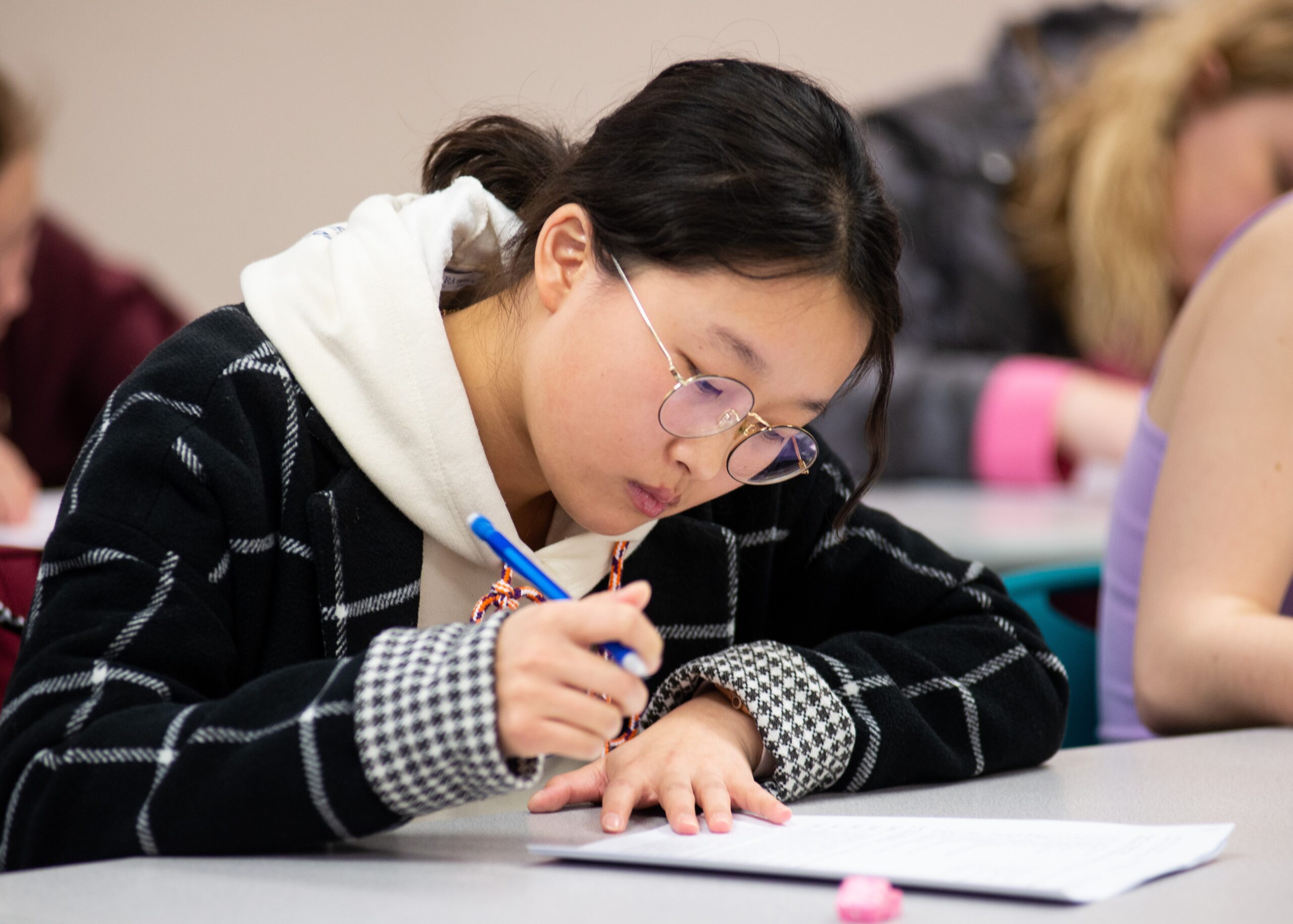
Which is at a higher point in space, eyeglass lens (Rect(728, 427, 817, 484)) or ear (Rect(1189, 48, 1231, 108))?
ear (Rect(1189, 48, 1231, 108))

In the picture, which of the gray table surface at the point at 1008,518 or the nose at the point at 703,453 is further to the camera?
the gray table surface at the point at 1008,518

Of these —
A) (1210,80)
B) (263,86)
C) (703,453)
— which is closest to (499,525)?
(703,453)

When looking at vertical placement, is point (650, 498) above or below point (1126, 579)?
above

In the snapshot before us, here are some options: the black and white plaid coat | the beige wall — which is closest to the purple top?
the black and white plaid coat

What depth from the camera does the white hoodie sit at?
3.26ft

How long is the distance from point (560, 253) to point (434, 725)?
1.38ft

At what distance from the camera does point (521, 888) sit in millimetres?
685

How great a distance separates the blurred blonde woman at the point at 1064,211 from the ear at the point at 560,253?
141 cm

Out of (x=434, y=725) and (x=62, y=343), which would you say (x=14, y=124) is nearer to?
(x=62, y=343)

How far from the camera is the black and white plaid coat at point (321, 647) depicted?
751 mm

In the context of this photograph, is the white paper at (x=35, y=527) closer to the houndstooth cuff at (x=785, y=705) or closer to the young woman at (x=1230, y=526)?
the houndstooth cuff at (x=785, y=705)

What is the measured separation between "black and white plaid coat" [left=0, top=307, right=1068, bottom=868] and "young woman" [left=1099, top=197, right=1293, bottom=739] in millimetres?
126

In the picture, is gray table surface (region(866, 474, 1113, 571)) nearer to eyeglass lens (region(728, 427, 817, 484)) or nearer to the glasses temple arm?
eyeglass lens (region(728, 427, 817, 484))

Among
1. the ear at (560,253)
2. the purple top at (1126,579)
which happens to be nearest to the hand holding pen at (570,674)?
the ear at (560,253)
